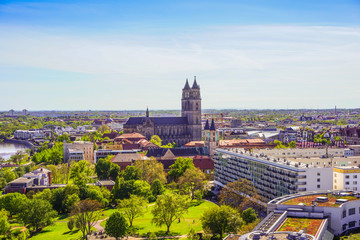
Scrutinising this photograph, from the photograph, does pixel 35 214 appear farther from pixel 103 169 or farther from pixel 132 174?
pixel 103 169

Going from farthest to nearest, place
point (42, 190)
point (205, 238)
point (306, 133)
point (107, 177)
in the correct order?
point (306, 133) < point (107, 177) < point (42, 190) < point (205, 238)

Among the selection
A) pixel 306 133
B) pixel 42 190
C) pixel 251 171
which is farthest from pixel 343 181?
pixel 306 133

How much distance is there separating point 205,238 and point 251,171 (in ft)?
68.0

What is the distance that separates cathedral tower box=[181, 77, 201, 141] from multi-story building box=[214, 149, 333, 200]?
7375 centimetres

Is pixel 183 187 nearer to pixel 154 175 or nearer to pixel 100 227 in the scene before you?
pixel 154 175

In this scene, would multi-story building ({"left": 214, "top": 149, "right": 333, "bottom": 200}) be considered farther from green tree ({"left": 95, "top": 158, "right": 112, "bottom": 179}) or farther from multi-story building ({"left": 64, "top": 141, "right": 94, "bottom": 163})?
multi-story building ({"left": 64, "top": 141, "right": 94, "bottom": 163})

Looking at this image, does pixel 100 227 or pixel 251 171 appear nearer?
→ pixel 100 227

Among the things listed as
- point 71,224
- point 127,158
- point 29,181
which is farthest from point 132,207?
point 127,158

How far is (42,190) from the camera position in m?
80.7

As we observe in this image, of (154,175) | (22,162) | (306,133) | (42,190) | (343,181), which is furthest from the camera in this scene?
(306,133)

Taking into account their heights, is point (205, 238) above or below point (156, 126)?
below

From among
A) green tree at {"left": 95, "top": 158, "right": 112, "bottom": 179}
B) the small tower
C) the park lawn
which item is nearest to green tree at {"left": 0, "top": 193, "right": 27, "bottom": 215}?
the park lawn

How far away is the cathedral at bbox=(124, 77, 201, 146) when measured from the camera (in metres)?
163

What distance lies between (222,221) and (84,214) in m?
20.9
